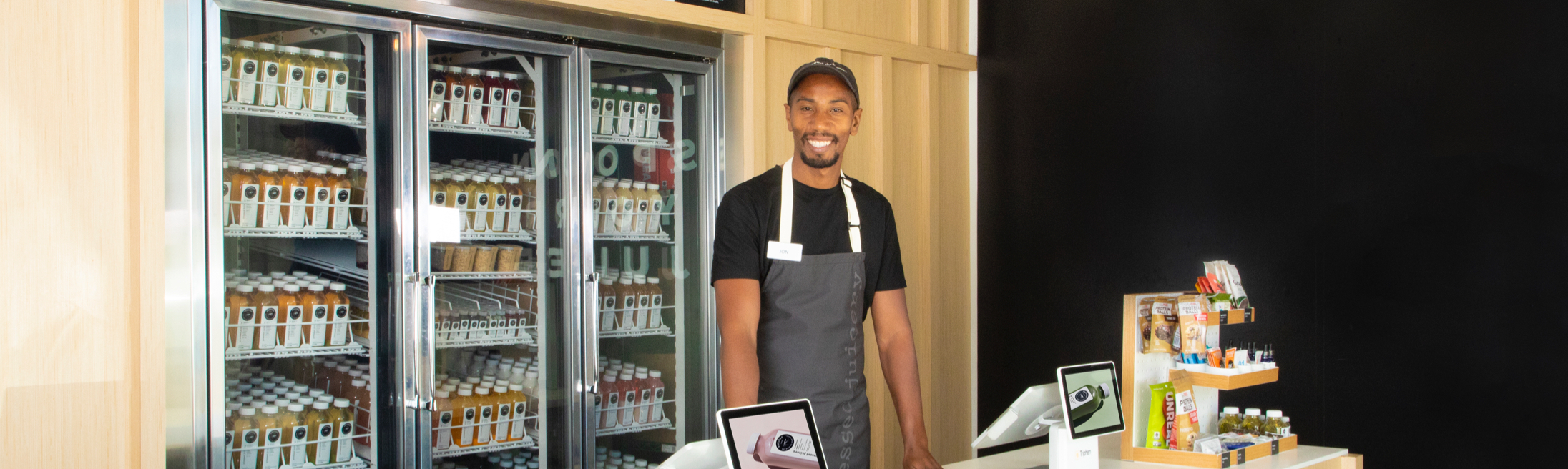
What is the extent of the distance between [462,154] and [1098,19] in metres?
2.34

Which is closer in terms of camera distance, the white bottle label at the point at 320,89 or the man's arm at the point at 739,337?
the man's arm at the point at 739,337

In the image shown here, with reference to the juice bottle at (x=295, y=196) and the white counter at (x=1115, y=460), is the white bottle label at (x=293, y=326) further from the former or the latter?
the white counter at (x=1115, y=460)

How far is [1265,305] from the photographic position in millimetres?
3314

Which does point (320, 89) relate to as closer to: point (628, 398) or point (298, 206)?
point (298, 206)

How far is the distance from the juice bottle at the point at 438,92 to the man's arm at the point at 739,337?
4.11 feet

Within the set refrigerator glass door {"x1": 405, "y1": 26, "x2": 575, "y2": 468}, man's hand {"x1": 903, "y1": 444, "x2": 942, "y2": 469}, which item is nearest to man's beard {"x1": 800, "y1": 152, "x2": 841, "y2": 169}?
man's hand {"x1": 903, "y1": 444, "x2": 942, "y2": 469}

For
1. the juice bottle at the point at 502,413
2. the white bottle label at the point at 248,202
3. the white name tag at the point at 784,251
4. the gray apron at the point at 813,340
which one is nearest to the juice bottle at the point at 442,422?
the juice bottle at the point at 502,413

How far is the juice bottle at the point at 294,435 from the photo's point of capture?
9.70ft

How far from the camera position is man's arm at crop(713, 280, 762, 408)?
92.6 inches

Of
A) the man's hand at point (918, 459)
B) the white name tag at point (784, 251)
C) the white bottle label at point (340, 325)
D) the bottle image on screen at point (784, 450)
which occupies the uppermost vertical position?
the white name tag at point (784, 251)

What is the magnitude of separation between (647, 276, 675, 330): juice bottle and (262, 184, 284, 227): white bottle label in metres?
1.23

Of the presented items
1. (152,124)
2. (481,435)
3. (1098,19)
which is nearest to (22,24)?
(152,124)

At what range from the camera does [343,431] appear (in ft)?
10.1

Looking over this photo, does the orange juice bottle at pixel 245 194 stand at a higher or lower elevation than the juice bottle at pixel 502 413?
higher
